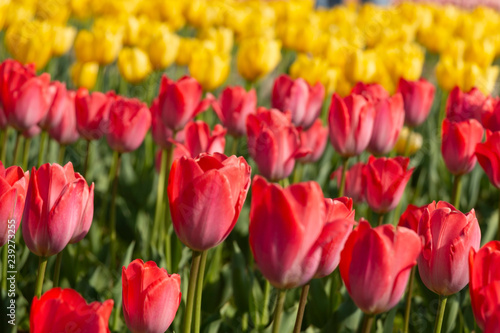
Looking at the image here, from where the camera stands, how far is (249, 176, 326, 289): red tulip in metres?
0.85

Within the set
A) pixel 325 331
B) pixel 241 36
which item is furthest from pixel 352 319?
pixel 241 36

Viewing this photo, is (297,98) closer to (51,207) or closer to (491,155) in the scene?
(491,155)

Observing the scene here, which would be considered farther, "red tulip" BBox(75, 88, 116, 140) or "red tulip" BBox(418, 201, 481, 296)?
"red tulip" BBox(75, 88, 116, 140)

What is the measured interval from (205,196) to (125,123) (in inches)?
34.9

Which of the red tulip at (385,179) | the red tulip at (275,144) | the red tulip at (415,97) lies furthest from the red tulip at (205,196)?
the red tulip at (415,97)

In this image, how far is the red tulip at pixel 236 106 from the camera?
2.04 metres

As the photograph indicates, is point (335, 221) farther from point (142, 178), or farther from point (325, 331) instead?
point (142, 178)

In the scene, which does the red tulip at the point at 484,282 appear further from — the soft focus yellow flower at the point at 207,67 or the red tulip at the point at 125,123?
the soft focus yellow flower at the point at 207,67

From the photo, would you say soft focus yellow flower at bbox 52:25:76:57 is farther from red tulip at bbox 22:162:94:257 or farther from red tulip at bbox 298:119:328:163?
red tulip at bbox 22:162:94:257

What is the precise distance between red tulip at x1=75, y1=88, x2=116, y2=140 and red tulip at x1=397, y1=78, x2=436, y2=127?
955 millimetres

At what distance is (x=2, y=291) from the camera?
145 centimetres

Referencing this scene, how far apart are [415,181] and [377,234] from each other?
2.69m

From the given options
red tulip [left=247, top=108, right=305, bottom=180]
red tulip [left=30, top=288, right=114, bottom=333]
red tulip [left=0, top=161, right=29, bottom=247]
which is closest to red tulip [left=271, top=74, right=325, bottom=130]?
red tulip [left=247, top=108, right=305, bottom=180]

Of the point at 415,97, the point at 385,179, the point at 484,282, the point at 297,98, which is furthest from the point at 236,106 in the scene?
the point at 484,282
